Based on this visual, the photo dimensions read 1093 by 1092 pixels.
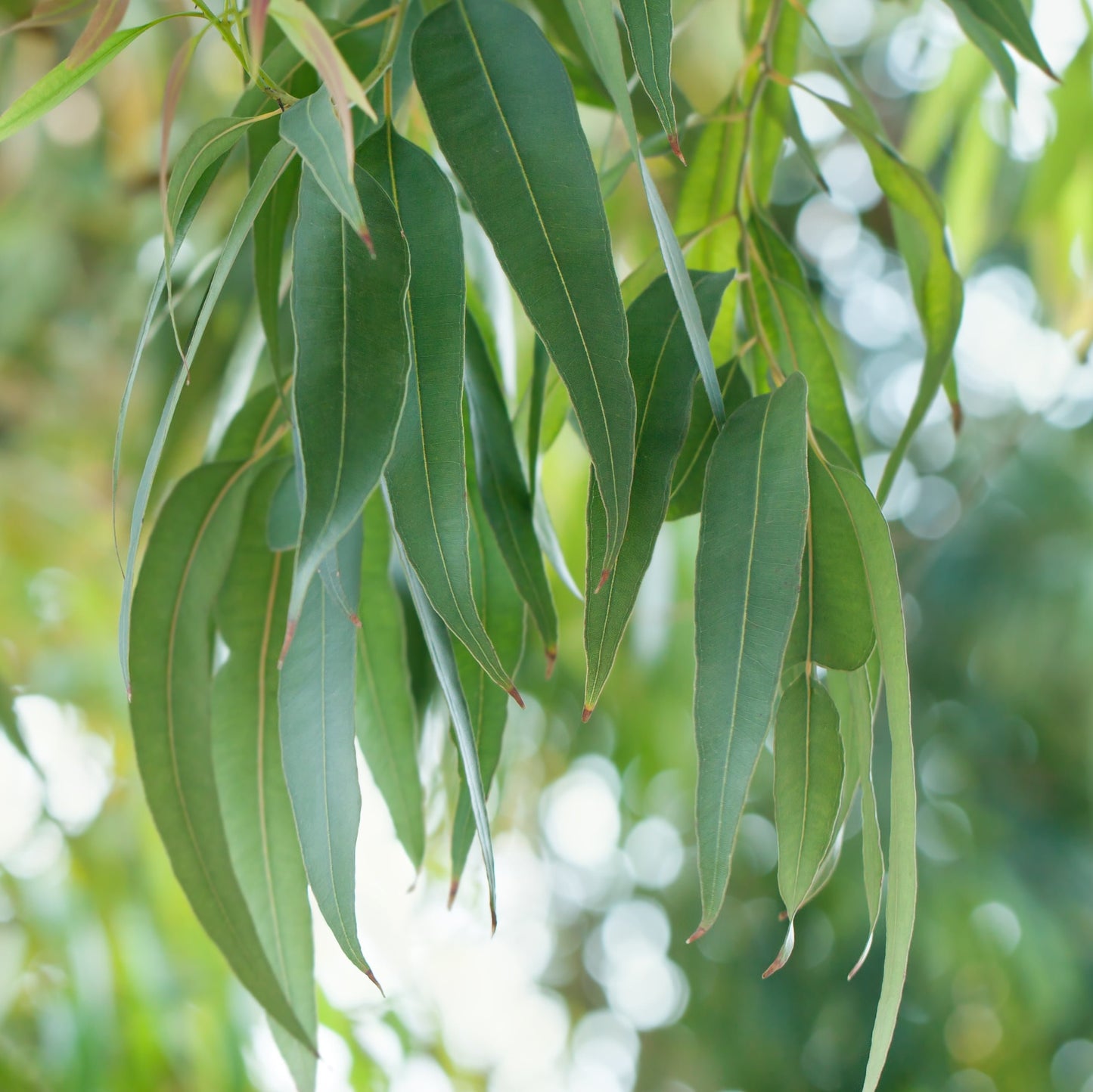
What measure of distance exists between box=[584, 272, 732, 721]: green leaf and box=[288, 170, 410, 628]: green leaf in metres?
0.06

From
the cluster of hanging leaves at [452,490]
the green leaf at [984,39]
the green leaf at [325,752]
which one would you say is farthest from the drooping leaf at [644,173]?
the green leaf at [984,39]

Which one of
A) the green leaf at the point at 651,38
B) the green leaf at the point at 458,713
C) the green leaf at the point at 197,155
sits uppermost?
the green leaf at the point at 651,38

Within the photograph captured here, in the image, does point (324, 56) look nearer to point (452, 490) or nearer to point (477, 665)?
point (452, 490)

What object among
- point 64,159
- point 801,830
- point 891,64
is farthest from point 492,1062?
point 801,830

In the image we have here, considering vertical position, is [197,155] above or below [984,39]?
below

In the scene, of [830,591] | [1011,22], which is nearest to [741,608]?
[830,591]

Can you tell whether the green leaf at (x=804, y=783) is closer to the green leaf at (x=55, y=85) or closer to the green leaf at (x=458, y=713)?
the green leaf at (x=458, y=713)

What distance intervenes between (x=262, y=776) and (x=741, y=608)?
7.0 inches

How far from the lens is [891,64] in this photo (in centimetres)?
197

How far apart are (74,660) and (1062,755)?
1.72 meters

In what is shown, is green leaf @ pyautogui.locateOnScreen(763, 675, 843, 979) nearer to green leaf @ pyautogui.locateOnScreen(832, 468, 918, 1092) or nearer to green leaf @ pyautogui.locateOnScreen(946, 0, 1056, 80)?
green leaf @ pyautogui.locateOnScreen(832, 468, 918, 1092)

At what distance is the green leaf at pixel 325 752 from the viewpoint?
0.87ft

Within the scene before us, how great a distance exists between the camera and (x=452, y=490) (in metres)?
0.25

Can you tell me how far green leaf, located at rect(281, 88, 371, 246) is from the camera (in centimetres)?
20
